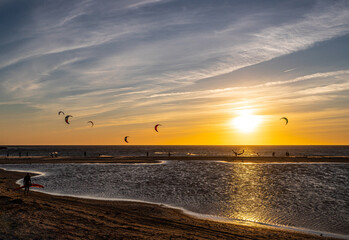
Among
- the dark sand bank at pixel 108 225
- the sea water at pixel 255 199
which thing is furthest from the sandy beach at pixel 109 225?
the sea water at pixel 255 199

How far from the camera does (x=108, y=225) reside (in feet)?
38.1

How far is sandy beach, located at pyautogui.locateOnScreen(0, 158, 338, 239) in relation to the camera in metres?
9.95

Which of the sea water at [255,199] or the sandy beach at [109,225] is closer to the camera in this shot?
the sandy beach at [109,225]

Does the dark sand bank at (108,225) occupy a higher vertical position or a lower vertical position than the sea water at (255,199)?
higher

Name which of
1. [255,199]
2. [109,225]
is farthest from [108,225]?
[255,199]

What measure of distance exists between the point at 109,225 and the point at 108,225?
0.14ft

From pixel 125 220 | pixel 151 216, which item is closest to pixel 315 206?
pixel 151 216

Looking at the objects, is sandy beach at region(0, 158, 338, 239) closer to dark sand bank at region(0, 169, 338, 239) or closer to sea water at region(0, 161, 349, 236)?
dark sand bank at region(0, 169, 338, 239)

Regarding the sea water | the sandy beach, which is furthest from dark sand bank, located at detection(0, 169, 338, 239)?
the sea water

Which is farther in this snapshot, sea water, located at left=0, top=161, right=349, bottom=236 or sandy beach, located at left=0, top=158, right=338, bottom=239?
sea water, located at left=0, top=161, right=349, bottom=236

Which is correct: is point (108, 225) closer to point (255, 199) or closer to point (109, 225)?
point (109, 225)

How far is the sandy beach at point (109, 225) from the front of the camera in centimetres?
995

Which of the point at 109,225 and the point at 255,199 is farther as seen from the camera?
the point at 255,199

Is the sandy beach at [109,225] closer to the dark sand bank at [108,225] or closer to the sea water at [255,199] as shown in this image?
the dark sand bank at [108,225]
